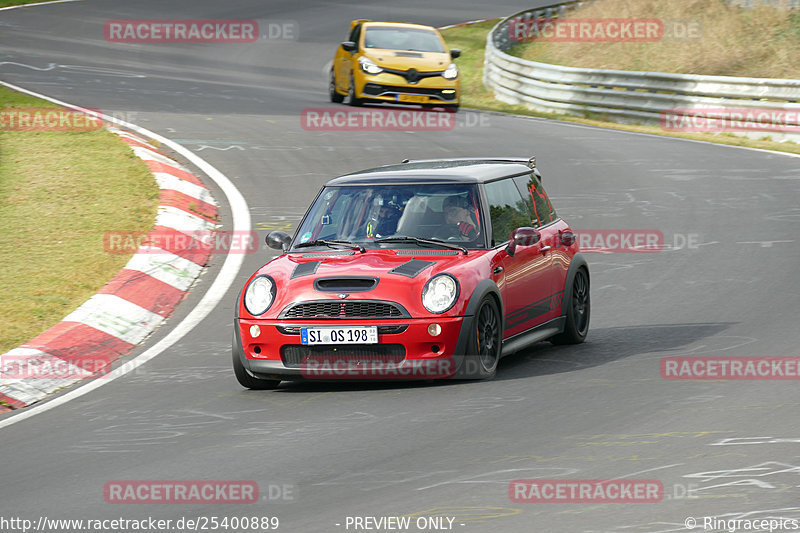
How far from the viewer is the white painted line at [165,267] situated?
1258 centimetres

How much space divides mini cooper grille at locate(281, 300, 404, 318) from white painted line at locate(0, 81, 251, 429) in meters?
1.73

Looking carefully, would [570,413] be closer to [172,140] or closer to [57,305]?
[57,305]

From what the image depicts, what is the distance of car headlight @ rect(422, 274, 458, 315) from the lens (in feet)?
29.0

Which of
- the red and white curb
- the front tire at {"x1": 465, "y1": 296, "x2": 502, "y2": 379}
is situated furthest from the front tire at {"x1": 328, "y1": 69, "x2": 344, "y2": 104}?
the front tire at {"x1": 465, "y1": 296, "x2": 502, "y2": 379}

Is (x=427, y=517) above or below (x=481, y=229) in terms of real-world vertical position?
below

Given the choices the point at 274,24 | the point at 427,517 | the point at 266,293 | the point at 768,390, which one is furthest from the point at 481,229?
the point at 274,24

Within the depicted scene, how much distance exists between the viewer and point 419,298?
8.84 meters

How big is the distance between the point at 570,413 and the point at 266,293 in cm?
233

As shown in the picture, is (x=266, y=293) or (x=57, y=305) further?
(x=57, y=305)

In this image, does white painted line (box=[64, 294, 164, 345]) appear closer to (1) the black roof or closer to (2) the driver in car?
(1) the black roof

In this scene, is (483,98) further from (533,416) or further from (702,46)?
(533,416)

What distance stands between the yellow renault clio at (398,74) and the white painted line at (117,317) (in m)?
14.8

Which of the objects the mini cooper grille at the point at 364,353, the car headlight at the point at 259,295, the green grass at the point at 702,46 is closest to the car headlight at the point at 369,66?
the green grass at the point at 702,46

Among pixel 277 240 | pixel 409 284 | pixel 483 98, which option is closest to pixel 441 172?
pixel 277 240
